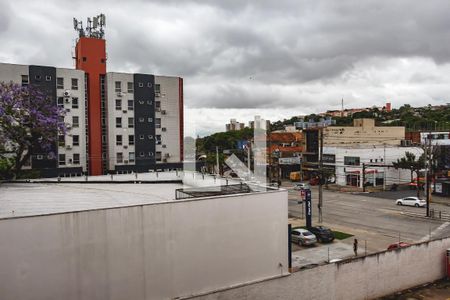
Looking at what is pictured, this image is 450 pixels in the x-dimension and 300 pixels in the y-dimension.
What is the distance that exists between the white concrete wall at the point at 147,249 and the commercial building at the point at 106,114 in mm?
20161

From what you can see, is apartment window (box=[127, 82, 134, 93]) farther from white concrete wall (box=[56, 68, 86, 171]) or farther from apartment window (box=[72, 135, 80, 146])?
apartment window (box=[72, 135, 80, 146])

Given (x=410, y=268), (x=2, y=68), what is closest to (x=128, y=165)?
(x=2, y=68)

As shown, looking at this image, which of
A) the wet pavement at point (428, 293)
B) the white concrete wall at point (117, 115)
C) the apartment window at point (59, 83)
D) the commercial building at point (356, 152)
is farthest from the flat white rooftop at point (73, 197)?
the commercial building at point (356, 152)

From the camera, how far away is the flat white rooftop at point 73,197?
12.0m

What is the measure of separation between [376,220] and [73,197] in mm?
25508

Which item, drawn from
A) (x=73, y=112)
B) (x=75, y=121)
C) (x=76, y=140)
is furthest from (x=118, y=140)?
(x=73, y=112)

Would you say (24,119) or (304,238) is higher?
(24,119)

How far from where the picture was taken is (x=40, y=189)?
1562 centimetres

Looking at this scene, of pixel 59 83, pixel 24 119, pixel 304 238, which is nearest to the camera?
pixel 24 119

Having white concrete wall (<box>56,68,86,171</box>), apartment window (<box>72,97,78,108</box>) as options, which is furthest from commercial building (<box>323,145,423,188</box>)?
apartment window (<box>72,97,78,108</box>)

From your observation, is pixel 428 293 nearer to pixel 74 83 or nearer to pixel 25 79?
pixel 74 83

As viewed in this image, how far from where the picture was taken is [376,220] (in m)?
31.0

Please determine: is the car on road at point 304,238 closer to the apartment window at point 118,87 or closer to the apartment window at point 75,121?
the apartment window at point 118,87

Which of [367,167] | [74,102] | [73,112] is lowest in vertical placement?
[367,167]
